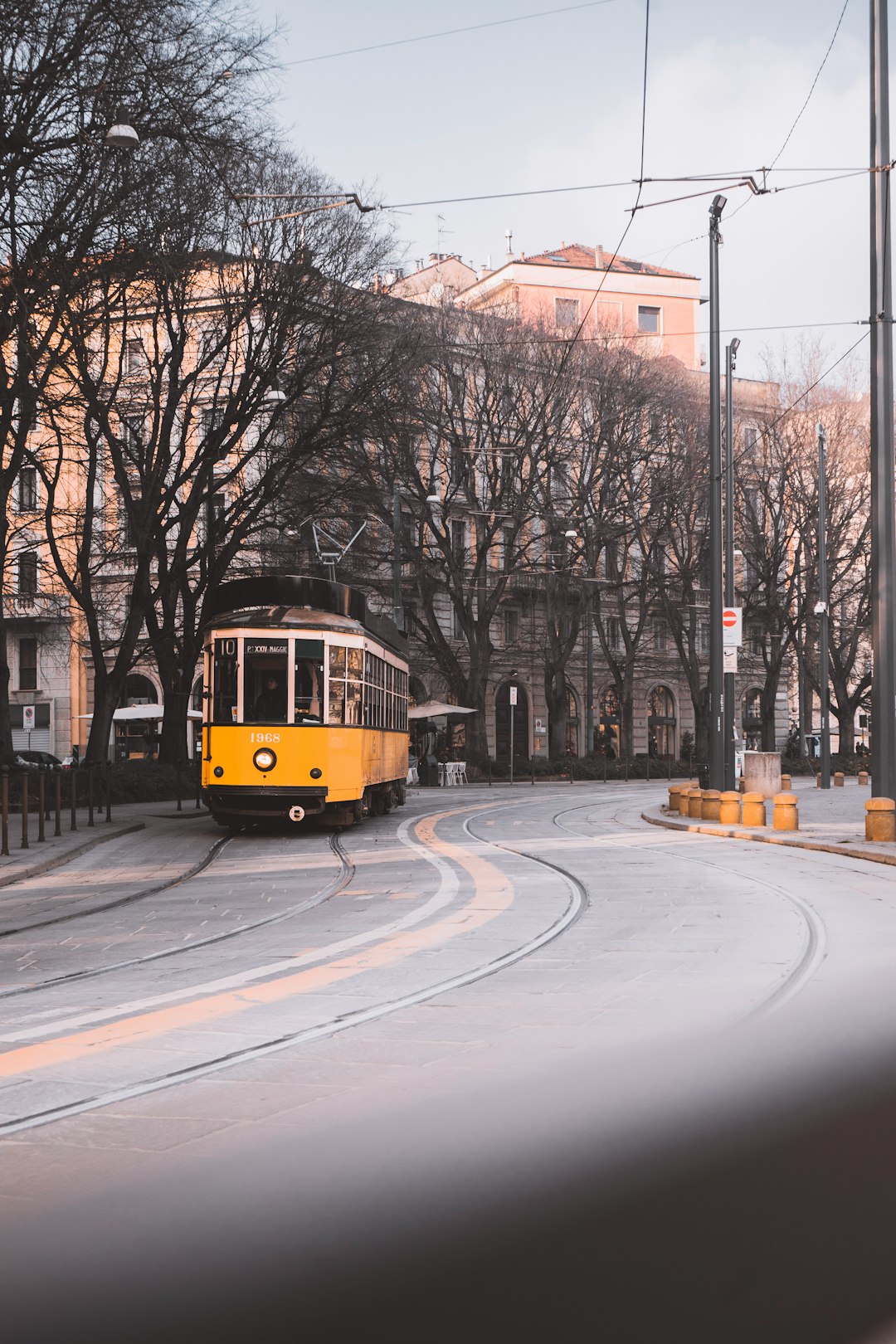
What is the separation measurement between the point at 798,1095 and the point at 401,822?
20.1 m

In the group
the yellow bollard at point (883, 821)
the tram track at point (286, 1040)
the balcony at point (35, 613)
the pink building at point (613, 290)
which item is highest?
the pink building at point (613, 290)

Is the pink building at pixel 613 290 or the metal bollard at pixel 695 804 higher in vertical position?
the pink building at pixel 613 290

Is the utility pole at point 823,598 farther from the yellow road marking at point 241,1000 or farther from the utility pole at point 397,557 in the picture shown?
the yellow road marking at point 241,1000

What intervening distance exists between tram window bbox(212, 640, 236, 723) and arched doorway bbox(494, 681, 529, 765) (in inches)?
1634

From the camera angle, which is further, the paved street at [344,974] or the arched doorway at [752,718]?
the arched doorway at [752,718]

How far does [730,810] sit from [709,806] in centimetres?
150

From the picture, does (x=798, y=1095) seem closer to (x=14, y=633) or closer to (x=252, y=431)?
(x=252, y=431)

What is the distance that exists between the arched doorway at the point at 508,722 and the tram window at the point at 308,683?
41.6 meters

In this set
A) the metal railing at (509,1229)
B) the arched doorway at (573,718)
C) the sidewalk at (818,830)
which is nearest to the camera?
the metal railing at (509,1229)

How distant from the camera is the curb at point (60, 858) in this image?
1551cm

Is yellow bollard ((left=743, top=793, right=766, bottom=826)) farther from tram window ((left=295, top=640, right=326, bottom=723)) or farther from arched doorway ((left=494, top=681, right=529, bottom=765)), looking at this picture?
arched doorway ((left=494, top=681, right=529, bottom=765))

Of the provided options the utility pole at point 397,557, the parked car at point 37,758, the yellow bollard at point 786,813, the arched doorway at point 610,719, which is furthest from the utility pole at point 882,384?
the arched doorway at point 610,719

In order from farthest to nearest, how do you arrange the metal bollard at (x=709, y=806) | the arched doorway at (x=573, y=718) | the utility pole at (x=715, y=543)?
1. the arched doorway at (x=573, y=718)
2. the utility pole at (x=715, y=543)
3. the metal bollard at (x=709, y=806)

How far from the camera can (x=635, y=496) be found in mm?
49938
